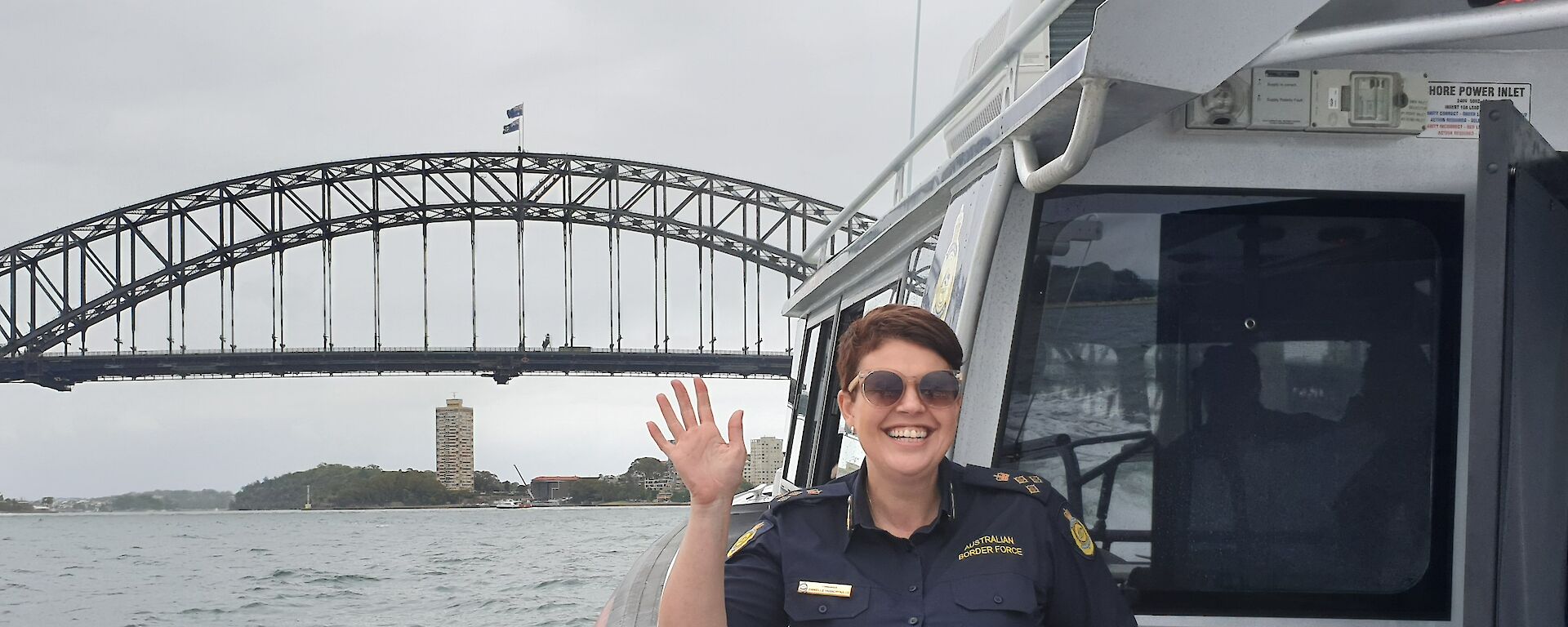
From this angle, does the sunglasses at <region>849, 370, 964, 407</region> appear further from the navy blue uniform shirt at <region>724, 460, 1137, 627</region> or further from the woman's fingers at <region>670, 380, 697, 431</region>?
the woman's fingers at <region>670, 380, 697, 431</region>

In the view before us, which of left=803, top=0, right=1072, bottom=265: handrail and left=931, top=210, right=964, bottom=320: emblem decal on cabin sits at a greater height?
left=803, top=0, right=1072, bottom=265: handrail

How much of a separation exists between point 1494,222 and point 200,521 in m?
76.8

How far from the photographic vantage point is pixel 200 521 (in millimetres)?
72000

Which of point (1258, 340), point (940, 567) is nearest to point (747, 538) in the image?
point (940, 567)

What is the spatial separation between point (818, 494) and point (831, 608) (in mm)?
181

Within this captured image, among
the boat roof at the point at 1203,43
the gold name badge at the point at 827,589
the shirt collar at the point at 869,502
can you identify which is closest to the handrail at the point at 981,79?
the boat roof at the point at 1203,43

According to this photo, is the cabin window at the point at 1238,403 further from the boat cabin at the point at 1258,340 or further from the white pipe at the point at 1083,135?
the white pipe at the point at 1083,135

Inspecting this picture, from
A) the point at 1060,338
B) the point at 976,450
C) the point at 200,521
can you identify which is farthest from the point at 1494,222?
the point at 200,521

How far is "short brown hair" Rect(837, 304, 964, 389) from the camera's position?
77.7 inches

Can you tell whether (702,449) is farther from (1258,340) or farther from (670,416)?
(1258,340)

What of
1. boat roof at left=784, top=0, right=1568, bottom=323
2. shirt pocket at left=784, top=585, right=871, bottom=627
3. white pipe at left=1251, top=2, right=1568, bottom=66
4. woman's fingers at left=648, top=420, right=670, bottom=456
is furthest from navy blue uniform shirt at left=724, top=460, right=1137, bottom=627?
white pipe at left=1251, top=2, right=1568, bottom=66

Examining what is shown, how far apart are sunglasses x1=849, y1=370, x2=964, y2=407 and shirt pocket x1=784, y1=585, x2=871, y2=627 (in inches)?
10.3

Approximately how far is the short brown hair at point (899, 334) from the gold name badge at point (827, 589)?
0.93 ft

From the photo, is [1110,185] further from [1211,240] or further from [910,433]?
[910,433]
